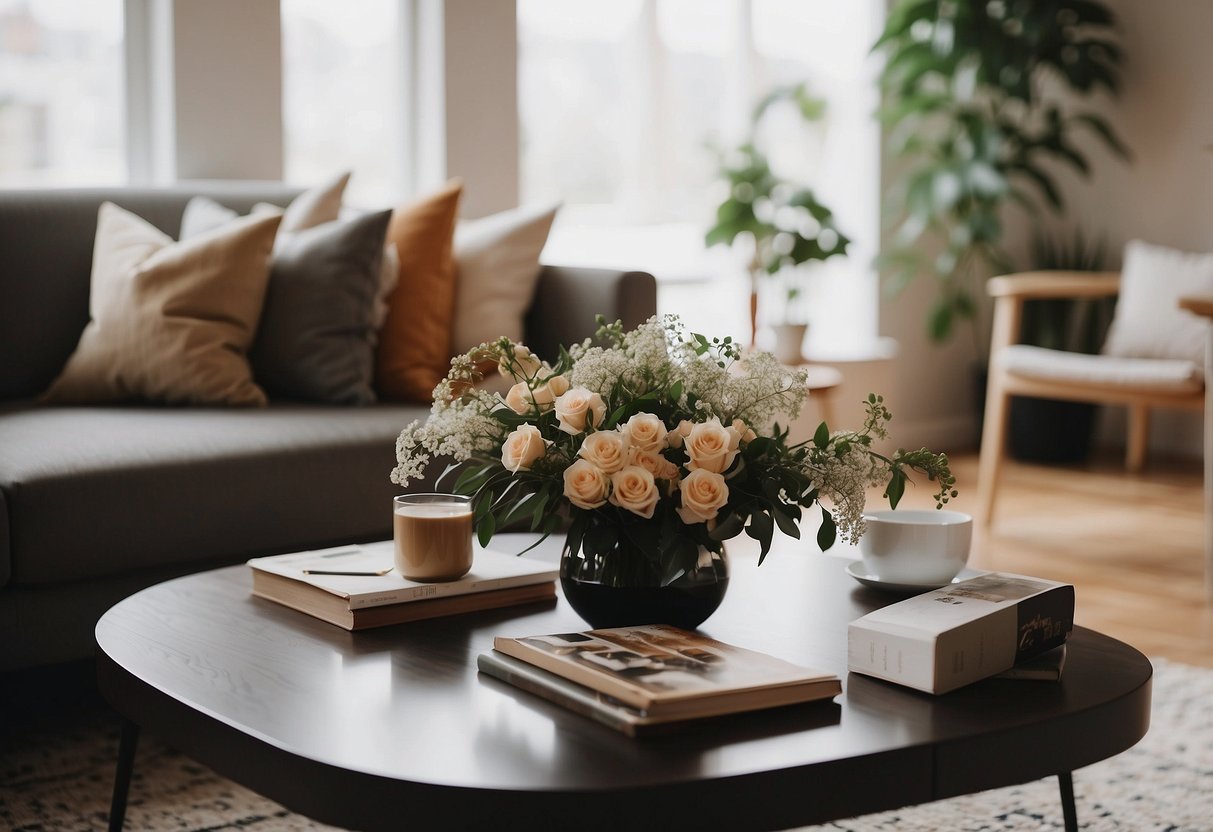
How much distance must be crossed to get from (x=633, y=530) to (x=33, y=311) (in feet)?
6.00

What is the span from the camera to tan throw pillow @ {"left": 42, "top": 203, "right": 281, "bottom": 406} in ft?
8.71

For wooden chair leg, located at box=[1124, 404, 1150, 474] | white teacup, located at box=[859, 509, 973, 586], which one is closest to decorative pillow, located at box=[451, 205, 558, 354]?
white teacup, located at box=[859, 509, 973, 586]

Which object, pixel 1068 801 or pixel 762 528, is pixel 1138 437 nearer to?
pixel 1068 801

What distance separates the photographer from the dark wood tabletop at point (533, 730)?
3.51ft

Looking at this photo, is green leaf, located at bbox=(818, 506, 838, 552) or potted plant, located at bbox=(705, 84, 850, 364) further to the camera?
potted plant, located at bbox=(705, 84, 850, 364)

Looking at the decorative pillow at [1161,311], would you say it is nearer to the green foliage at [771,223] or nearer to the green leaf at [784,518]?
the green foliage at [771,223]

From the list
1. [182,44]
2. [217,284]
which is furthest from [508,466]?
[182,44]

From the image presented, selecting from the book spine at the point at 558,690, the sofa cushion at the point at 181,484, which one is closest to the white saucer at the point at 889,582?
the book spine at the point at 558,690

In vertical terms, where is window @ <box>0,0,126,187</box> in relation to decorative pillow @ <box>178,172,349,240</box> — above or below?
above

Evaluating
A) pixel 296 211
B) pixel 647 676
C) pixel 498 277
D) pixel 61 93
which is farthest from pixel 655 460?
pixel 61 93

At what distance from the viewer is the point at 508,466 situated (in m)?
1.40

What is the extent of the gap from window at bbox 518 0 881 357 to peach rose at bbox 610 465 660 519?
3185 millimetres

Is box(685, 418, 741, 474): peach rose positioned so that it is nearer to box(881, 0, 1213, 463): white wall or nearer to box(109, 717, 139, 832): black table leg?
box(109, 717, 139, 832): black table leg

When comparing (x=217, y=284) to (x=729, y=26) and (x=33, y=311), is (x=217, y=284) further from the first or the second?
(x=729, y=26)
